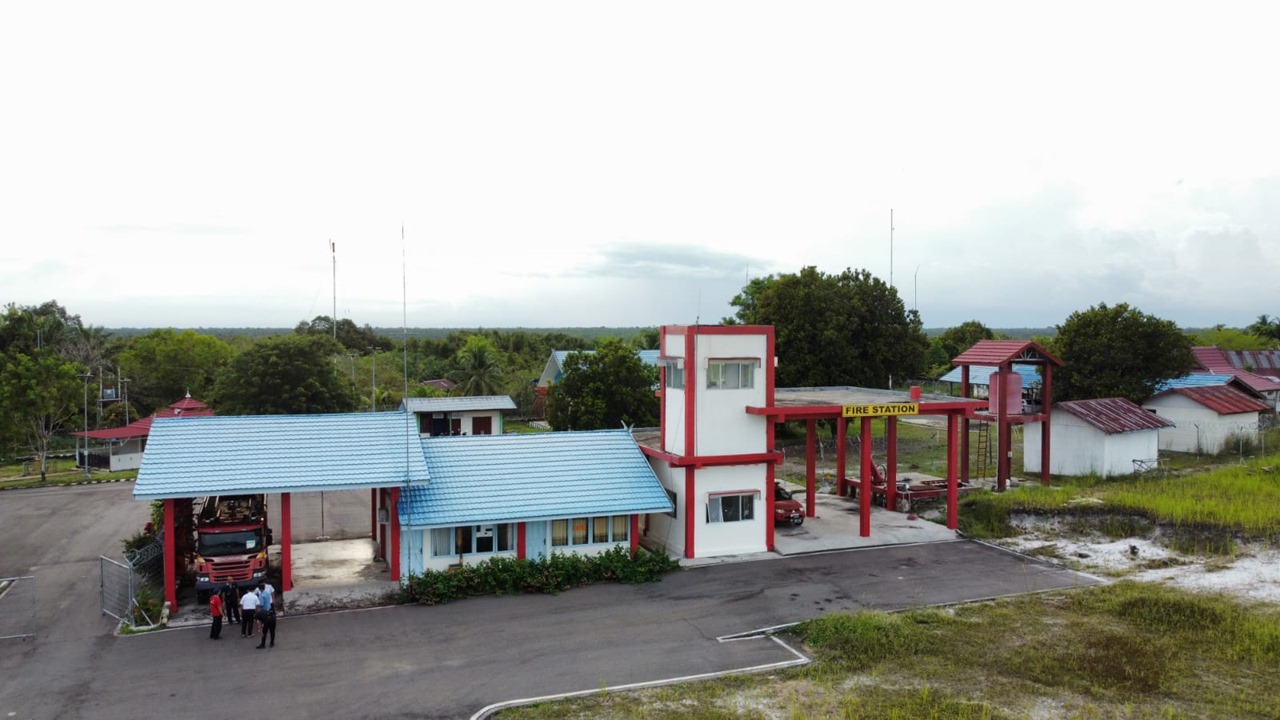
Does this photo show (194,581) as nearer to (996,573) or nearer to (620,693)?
(620,693)

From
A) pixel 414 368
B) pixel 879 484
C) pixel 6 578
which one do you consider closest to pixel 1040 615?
pixel 879 484

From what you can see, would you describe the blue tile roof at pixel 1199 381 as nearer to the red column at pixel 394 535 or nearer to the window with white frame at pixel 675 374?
the window with white frame at pixel 675 374

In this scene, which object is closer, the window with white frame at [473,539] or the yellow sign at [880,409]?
the window with white frame at [473,539]

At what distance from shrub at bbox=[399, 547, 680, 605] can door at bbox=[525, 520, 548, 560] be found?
1.29ft

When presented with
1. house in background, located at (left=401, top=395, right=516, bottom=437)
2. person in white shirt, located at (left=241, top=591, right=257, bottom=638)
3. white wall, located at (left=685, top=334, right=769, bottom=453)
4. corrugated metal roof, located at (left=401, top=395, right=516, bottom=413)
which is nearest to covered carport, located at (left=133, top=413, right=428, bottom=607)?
person in white shirt, located at (left=241, top=591, right=257, bottom=638)

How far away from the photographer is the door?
79.2 feet

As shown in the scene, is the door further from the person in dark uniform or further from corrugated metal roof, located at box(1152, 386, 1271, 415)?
corrugated metal roof, located at box(1152, 386, 1271, 415)

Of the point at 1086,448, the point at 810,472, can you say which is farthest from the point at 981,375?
the point at 810,472

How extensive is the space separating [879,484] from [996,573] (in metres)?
9.40

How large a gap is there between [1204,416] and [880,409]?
28.2 metres

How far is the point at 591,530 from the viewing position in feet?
81.7

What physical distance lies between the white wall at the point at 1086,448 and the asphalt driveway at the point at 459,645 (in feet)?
48.7

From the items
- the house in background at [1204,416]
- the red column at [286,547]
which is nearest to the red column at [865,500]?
the red column at [286,547]

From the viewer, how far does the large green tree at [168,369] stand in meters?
65.2
